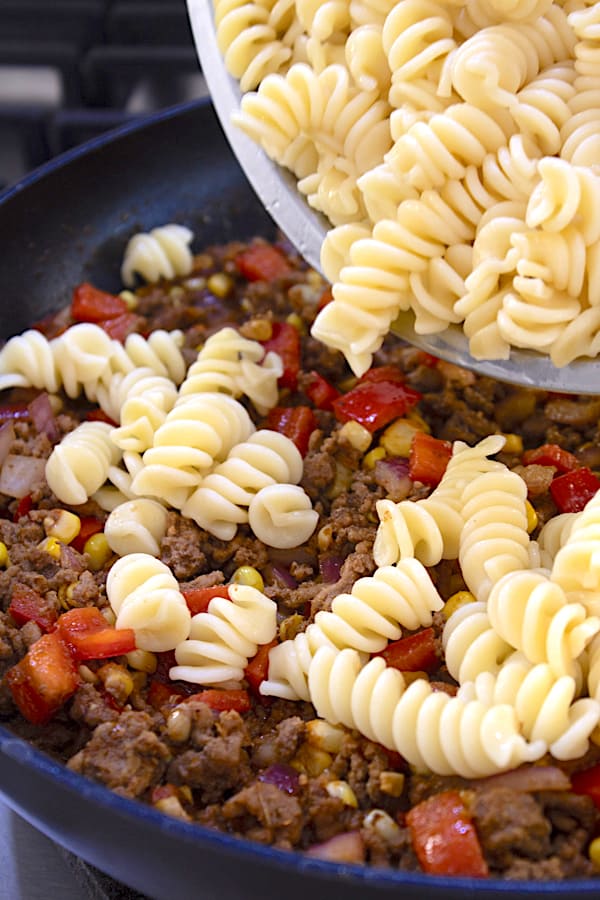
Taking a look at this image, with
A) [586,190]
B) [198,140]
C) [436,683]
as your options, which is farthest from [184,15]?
[436,683]

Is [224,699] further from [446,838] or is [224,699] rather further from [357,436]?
[357,436]

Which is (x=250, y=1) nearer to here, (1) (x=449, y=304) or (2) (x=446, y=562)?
(1) (x=449, y=304)

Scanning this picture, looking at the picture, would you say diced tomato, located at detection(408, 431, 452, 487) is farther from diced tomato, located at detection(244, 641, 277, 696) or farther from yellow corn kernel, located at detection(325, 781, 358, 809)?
yellow corn kernel, located at detection(325, 781, 358, 809)

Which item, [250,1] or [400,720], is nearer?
[400,720]

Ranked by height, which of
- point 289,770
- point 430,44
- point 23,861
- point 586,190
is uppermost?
point 430,44

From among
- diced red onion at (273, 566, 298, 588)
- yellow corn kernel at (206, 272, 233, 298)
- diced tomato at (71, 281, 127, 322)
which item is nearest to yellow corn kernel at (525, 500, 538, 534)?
diced red onion at (273, 566, 298, 588)

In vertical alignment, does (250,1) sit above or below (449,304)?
above

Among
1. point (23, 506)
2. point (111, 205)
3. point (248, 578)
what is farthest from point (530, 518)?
point (111, 205)
